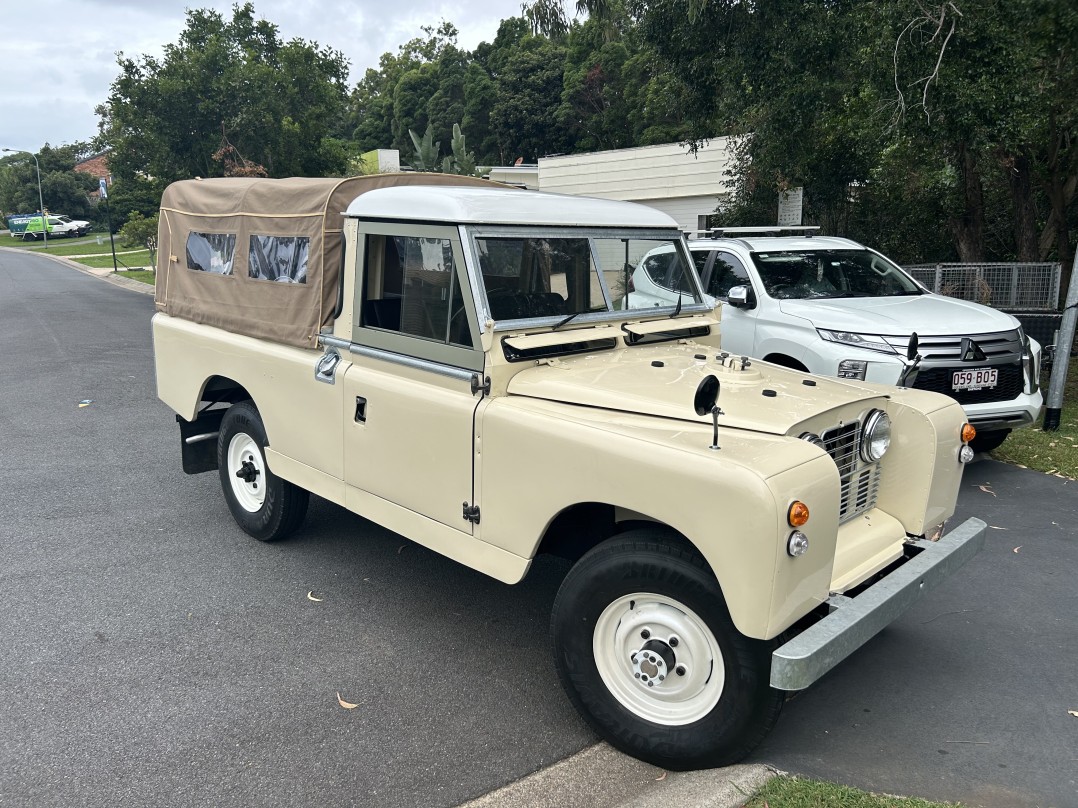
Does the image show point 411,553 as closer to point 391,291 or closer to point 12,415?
point 391,291

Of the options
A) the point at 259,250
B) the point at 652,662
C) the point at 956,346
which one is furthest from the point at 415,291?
the point at 956,346

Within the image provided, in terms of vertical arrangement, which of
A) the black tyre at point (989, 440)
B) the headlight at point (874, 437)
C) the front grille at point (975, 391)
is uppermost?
the headlight at point (874, 437)

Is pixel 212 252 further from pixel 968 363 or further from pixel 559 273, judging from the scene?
pixel 968 363

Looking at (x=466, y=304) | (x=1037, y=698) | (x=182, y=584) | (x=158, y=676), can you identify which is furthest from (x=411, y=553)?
(x=1037, y=698)

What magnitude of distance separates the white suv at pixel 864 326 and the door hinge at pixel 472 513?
289 centimetres

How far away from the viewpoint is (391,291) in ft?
13.9

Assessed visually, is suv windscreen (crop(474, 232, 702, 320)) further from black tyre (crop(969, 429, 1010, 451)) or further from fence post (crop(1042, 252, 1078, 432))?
fence post (crop(1042, 252, 1078, 432))

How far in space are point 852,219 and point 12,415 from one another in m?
14.1

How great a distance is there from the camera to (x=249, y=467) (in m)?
5.38

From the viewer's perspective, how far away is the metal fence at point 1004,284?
1027 cm

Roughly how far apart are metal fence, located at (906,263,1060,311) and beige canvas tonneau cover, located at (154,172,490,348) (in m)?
8.31

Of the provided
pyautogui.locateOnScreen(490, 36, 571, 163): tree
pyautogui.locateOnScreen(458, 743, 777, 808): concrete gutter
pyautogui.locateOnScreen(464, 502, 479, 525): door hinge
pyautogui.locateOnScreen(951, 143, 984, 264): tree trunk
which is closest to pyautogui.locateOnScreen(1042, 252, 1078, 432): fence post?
pyautogui.locateOnScreen(951, 143, 984, 264): tree trunk

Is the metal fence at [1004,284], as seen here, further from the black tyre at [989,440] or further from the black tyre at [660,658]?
the black tyre at [660,658]

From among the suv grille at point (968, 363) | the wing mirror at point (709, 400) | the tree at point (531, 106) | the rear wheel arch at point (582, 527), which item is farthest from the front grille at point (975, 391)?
the tree at point (531, 106)
